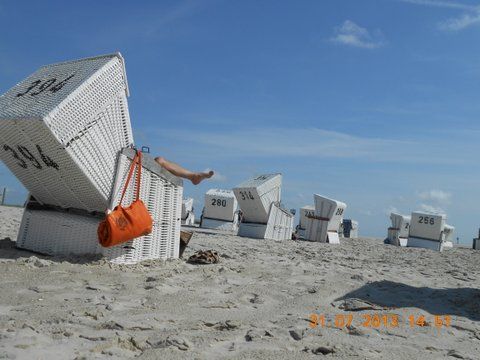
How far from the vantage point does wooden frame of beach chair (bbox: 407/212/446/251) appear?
22844 mm

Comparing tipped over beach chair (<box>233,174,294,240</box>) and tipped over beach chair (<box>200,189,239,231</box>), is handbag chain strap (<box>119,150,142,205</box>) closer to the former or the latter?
tipped over beach chair (<box>233,174,294,240</box>)

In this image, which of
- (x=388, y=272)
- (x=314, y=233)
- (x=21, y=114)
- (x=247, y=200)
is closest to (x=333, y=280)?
(x=388, y=272)

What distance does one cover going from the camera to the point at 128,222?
5.52 m

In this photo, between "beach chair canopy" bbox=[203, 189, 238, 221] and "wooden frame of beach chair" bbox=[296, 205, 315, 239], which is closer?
"beach chair canopy" bbox=[203, 189, 238, 221]

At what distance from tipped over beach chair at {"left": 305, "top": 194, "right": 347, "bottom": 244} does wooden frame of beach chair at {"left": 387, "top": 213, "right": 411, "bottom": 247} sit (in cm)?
850

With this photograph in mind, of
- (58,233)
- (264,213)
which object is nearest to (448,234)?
(264,213)

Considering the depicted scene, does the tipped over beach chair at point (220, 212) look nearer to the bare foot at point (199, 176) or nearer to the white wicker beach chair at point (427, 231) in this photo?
the white wicker beach chair at point (427, 231)

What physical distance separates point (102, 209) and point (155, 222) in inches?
30.2

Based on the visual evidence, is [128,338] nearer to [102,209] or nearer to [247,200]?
[102,209]

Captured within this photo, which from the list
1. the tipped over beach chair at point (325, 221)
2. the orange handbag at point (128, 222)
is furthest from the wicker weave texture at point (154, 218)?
the tipped over beach chair at point (325, 221)

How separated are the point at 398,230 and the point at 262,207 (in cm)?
1502

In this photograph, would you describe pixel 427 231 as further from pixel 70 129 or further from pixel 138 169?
pixel 70 129

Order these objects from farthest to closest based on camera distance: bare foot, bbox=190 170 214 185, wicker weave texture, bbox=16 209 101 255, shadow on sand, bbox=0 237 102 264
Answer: bare foot, bbox=190 170 214 185
wicker weave texture, bbox=16 209 101 255
shadow on sand, bbox=0 237 102 264

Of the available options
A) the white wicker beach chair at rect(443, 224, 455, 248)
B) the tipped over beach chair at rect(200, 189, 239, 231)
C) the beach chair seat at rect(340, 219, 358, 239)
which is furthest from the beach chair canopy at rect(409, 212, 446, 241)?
the tipped over beach chair at rect(200, 189, 239, 231)
